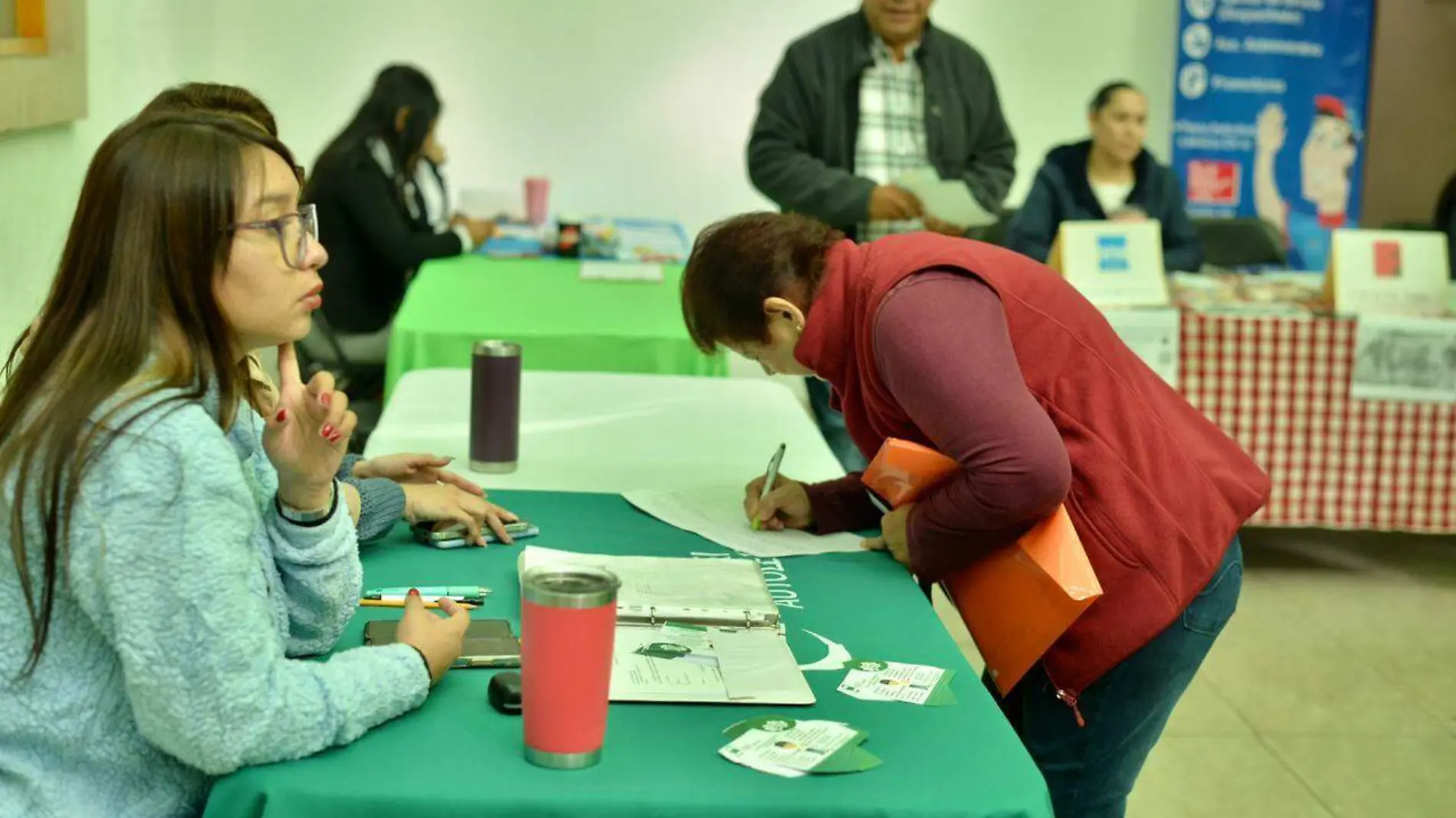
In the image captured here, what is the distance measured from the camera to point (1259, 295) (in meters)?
4.05

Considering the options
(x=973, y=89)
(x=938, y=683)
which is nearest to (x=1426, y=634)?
(x=973, y=89)

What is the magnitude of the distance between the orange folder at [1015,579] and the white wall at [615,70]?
4819 millimetres

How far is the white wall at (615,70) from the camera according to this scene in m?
6.20

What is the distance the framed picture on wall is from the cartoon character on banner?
4.53 meters

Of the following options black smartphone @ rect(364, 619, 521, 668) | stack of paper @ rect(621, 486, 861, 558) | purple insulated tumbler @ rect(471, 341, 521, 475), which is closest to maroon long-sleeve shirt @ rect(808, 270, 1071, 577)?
stack of paper @ rect(621, 486, 861, 558)

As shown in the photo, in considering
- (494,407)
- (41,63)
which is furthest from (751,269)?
(41,63)

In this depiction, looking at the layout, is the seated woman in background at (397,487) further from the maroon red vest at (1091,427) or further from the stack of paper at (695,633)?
the maroon red vest at (1091,427)

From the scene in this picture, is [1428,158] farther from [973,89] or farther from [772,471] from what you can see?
[772,471]

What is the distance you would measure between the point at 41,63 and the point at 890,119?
1964mm

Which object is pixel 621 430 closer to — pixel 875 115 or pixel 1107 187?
pixel 875 115

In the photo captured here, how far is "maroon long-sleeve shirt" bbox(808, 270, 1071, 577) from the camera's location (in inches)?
59.9

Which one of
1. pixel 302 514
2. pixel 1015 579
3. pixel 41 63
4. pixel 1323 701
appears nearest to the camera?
pixel 302 514

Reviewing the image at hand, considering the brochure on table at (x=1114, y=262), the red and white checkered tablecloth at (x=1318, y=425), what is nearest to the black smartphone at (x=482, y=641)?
the brochure on table at (x=1114, y=262)

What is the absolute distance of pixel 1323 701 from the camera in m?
3.28
